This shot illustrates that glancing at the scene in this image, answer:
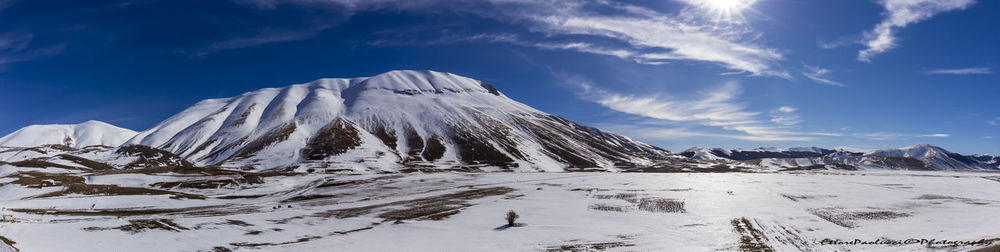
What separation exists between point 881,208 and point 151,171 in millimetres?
127089

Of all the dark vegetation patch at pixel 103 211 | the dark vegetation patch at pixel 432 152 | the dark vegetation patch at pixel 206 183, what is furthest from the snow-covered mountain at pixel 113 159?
the dark vegetation patch at pixel 432 152

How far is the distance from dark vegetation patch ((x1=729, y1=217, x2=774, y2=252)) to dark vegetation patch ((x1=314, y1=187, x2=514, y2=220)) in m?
26.1

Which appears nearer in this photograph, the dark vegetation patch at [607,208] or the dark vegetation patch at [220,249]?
the dark vegetation patch at [220,249]

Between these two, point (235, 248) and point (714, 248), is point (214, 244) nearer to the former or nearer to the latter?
point (235, 248)

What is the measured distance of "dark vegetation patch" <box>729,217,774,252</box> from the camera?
26.4 meters

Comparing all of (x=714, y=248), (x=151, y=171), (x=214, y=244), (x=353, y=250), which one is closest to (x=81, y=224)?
(x=214, y=244)

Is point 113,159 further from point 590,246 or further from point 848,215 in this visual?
point 848,215

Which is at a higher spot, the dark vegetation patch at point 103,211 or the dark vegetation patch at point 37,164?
the dark vegetation patch at point 37,164

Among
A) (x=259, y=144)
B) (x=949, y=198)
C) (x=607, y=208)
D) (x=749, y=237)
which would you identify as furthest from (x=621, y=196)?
(x=259, y=144)

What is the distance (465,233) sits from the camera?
33.9 meters

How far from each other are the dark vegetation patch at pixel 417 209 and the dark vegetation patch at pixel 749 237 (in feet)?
85.5

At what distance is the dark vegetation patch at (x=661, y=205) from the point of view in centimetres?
4550

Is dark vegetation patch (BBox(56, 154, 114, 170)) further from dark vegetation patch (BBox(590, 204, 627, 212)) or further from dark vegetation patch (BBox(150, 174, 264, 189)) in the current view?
dark vegetation patch (BBox(590, 204, 627, 212))

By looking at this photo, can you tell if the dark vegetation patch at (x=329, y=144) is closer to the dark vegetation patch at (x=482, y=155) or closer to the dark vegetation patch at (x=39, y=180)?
the dark vegetation patch at (x=482, y=155)
